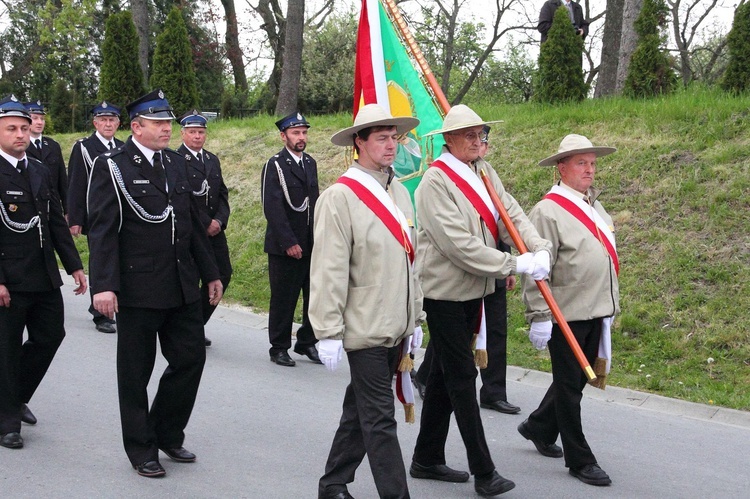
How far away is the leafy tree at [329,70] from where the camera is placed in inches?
904

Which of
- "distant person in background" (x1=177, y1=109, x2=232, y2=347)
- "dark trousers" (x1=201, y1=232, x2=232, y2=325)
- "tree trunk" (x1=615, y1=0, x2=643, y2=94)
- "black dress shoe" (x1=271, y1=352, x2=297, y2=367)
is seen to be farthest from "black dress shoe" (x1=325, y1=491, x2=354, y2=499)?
"tree trunk" (x1=615, y1=0, x2=643, y2=94)

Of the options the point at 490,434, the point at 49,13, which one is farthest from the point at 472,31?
the point at 490,434

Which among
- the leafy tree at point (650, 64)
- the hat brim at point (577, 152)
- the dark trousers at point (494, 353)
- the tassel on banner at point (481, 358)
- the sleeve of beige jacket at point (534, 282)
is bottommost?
the dark trousers at point (494, 353)

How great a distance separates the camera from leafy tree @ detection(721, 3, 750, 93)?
11578 millimetres

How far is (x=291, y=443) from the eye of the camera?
6.11 meters

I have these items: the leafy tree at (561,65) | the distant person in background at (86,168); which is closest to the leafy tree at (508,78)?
the leafy tree at (561,65)

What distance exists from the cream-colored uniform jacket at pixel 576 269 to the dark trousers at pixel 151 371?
201 centimetres

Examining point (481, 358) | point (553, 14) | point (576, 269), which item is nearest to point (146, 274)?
point (481, 358)

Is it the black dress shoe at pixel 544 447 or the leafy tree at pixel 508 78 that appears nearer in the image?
the black dress shoe at pixel 544 447

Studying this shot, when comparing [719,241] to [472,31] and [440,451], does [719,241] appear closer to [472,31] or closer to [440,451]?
[440,451]

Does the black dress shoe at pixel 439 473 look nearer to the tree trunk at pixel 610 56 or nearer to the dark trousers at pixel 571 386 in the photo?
the dark trousers at pixel 571 386

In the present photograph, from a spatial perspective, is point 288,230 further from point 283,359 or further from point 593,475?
point 593,475

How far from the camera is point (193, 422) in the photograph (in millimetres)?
6531

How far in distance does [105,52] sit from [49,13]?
855 centimetres
